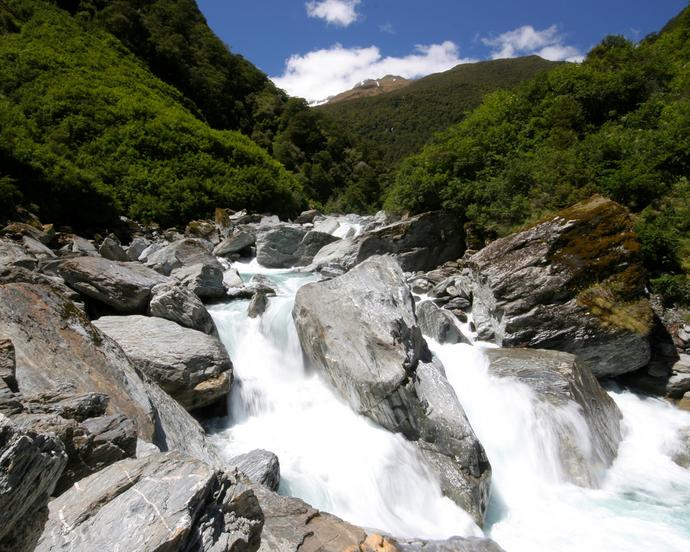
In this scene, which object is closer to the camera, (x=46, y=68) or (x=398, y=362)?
(x=398, y=362)

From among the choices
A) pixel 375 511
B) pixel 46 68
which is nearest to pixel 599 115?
pixel 375 511

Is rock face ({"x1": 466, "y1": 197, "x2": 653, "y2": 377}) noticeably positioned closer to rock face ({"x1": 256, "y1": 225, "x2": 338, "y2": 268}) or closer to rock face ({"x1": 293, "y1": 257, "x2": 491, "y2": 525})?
rock face ({"x1": 293, "y1": 257, "x2": 491, "y2": 525})

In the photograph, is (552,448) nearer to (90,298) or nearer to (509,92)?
(90,298)

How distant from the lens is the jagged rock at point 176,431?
6.19 metres

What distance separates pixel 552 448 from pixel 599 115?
56.2ft

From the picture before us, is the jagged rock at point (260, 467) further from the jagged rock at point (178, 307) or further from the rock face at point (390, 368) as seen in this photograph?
the jagged rock at point (178, 307)

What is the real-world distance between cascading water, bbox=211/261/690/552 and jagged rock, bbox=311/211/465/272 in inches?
253

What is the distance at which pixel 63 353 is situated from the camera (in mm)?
6379

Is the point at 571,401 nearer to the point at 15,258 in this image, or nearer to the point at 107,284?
the point at 107,284

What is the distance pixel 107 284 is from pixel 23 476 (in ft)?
27.9

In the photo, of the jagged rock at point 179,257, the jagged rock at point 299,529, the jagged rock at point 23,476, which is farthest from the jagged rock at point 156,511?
the jagged rock at point 179,257

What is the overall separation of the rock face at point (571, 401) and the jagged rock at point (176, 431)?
6.78 m

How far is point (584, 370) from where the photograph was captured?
9.99 m

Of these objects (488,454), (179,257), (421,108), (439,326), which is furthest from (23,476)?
(421,108)
